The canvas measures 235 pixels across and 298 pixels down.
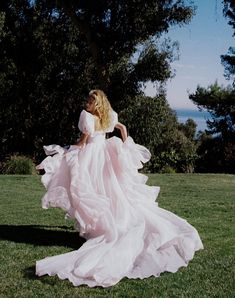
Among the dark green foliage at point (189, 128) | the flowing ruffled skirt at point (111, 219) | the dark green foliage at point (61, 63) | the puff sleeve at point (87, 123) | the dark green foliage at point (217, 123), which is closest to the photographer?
the flowing ruffled skirt at point (111, 219)

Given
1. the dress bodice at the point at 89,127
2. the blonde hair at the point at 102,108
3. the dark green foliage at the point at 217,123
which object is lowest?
the dark green foliage at the point at 217,123

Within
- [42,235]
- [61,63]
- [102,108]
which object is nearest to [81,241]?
[42,235]

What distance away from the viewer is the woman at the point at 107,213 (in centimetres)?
607

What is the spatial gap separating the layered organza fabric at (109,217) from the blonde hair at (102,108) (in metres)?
0.10

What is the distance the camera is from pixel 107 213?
7.13 meters

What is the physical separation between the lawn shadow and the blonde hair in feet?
5.73

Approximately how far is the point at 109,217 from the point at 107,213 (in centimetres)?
7

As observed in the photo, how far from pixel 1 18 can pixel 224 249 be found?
18.3 meters

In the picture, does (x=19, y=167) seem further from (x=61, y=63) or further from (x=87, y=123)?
(x=87, y=123)

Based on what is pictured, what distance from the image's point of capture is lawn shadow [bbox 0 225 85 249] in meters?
7.80

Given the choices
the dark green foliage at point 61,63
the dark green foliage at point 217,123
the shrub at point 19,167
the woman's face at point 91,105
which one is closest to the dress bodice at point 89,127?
the woman's face at point 91,105

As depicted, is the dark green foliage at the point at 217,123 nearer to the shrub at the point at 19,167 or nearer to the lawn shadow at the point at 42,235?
the shrub at the point at 19,167

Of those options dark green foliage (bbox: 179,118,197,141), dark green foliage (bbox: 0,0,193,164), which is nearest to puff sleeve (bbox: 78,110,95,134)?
Result: dark green foliage (bbox: 0,0,193,164)

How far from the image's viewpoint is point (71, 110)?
88.2 feet
